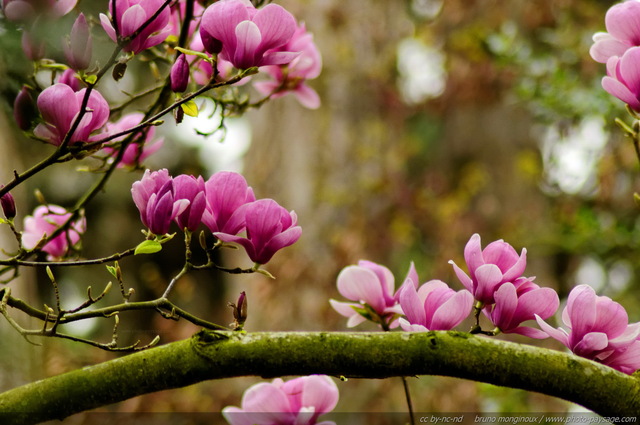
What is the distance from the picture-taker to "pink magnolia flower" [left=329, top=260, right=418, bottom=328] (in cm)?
67

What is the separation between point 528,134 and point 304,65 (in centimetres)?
282

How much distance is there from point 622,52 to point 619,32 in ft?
0.07

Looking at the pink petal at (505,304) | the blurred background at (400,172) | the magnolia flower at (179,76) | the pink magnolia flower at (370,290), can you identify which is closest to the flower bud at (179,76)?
the magnolia flower at (179,76)

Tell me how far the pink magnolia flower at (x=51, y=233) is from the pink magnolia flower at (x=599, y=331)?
21.6 inches

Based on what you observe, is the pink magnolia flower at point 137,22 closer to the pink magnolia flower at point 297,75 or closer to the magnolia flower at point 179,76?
the magnolia flower at point 179,76

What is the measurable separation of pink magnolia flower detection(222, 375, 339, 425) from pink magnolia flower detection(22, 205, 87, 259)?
0.37m

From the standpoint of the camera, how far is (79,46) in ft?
2.02

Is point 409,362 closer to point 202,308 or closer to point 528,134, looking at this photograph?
point 528,134

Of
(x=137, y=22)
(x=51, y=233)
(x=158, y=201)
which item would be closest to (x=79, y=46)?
(x=137, y=22)

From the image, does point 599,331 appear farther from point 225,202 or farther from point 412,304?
point 225,202

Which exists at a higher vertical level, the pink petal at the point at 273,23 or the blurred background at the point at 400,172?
the blurred background at the point at 400,172

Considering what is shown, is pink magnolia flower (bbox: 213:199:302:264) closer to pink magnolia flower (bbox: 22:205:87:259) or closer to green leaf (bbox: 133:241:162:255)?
green leaf (bbox: 133:241:162:255)

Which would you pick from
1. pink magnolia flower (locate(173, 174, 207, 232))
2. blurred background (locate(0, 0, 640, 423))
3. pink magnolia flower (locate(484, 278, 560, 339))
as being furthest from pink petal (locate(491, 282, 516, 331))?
blurred background (locate(0, 0, 640, 423))

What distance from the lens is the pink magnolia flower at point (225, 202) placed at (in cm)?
60
